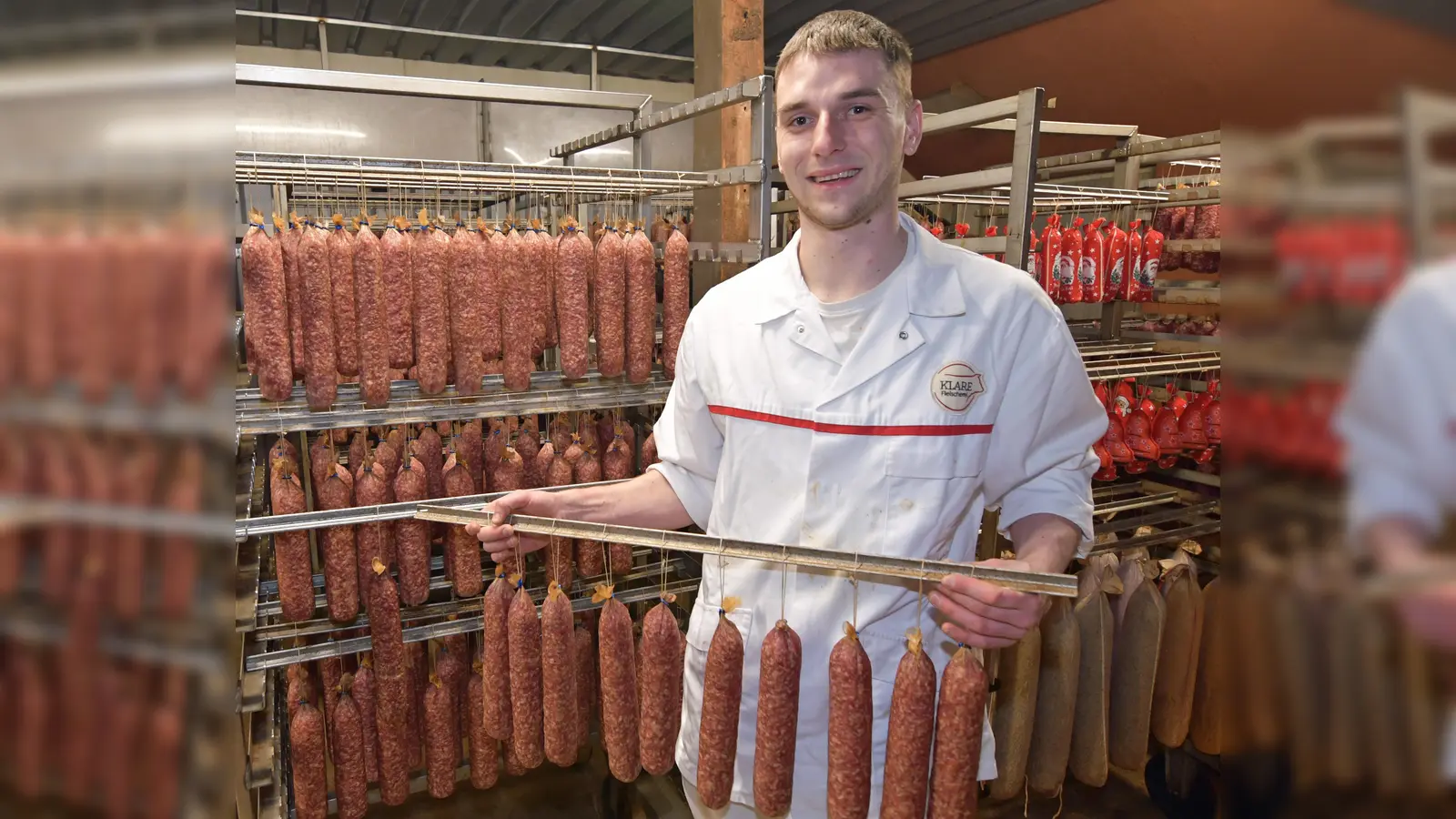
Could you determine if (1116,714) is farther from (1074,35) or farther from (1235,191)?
(1074,35)

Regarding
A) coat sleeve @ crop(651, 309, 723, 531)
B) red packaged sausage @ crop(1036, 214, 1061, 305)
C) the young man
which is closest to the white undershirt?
the young man

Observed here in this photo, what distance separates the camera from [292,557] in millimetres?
2926

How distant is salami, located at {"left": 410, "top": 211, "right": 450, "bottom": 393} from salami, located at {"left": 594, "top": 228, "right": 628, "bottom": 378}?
0.62 metres

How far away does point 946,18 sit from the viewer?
7461 mm

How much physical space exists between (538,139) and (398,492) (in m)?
4.22

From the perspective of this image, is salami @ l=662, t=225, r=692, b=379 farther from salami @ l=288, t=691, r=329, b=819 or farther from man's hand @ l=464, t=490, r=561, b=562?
salami @ l=288, t=691, r=329, b=819

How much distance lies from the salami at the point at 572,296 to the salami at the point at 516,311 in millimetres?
124

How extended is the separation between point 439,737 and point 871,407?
2.42m

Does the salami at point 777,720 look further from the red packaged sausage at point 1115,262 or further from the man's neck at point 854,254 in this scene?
the red packaged sausage at point 1115,262

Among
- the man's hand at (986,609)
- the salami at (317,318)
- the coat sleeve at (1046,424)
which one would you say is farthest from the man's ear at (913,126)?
the salami at (317,318)

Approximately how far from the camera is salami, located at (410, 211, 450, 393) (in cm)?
300

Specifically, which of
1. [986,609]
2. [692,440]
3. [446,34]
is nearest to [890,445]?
[986,609]

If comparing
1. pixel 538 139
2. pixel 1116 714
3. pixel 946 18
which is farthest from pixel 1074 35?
pixel 1116 714

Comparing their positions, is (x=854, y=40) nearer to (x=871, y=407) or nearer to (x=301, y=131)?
(x=871, y=407)
